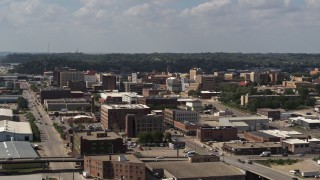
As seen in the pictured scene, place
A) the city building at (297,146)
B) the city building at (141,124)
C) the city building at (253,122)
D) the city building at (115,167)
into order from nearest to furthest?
the city building at (115,167) → the city building at (297,146) → the city building at (141,124) → the city building at (253,122)

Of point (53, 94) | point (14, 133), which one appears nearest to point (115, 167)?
point (14, 133)

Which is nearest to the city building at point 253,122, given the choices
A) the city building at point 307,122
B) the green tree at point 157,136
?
the city building at point 307,122

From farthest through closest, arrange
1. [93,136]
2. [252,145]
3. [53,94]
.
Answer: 1. [53,94]
2. [252,145]
3. [93,136]

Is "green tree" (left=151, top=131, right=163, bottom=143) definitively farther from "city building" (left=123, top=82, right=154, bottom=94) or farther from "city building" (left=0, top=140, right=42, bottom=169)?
"city building" (left=123, top=82, right=154, bottom=94)

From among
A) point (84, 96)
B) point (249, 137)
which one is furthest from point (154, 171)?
point (84, 96)

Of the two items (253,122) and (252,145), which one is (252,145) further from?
(253,122)

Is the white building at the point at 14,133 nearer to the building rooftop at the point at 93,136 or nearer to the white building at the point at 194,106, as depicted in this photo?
the building rooftop at the point at 93,136

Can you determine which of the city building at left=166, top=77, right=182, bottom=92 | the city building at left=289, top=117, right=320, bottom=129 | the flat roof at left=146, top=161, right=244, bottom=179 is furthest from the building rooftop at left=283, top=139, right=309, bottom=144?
the city building at left=166, top=77, right=182, bottom=92
